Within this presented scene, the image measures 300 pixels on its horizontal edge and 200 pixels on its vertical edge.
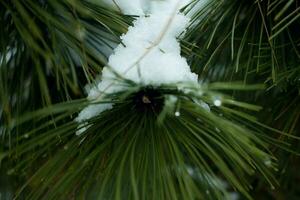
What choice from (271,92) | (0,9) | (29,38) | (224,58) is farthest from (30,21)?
(271,92)

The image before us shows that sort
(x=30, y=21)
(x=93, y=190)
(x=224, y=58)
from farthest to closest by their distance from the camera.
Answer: (x=224, y=58) < (x=93, y=190) < (x=30, y=21)

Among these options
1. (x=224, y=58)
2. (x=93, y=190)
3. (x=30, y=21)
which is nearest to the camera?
(x=30, y=21)

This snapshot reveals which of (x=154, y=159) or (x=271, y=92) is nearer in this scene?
(x=154, y=159)

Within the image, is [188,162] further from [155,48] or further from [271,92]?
[271,92]

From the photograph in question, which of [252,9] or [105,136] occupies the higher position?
[252,9]

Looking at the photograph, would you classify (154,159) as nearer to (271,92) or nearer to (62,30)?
(62,30)

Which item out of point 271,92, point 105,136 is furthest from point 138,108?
point 271,92
